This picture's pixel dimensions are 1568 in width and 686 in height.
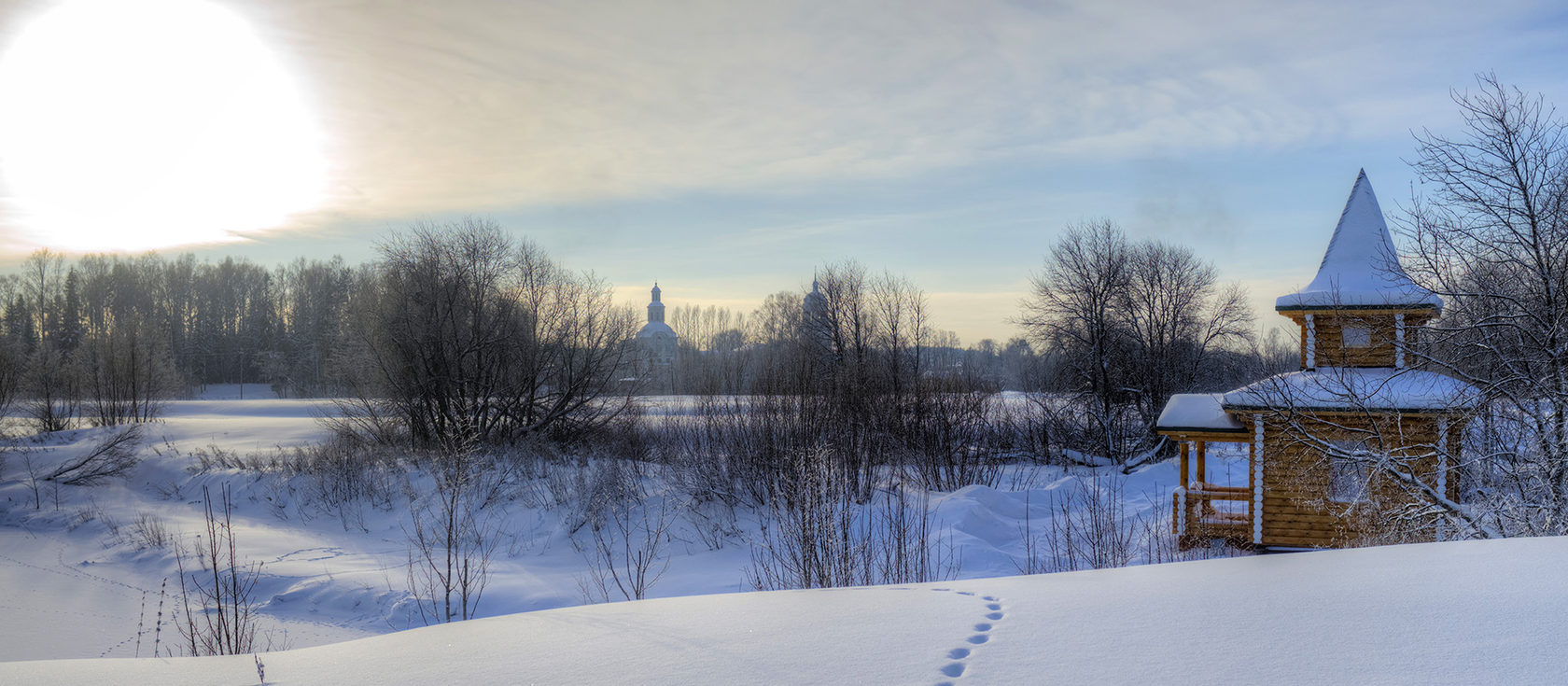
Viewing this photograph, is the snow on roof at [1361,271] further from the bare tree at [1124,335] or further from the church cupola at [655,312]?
the church cupola at [655,312]

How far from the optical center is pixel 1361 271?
1297 cm

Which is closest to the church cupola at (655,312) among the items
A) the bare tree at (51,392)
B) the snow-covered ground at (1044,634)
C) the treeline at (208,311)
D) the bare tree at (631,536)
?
the treeline at (208,311)

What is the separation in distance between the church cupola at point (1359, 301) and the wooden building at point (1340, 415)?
18mm

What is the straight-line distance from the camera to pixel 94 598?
12.6m

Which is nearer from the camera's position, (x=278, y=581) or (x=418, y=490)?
(x=278, y=581)

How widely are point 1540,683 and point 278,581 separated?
15358mm

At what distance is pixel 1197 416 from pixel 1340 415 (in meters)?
2.11

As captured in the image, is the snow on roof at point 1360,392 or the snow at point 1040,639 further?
the snow on roof at point 1360,392

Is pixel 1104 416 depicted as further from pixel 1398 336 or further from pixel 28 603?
pixel 28 603

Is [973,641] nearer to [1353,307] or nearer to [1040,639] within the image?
[1040,639]

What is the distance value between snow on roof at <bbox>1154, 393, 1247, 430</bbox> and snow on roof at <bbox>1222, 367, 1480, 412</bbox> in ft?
2.27

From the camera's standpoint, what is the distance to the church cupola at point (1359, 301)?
1222cm

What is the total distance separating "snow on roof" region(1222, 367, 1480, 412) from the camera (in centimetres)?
1127

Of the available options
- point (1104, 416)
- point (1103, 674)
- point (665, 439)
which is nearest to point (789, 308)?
point (1104, 416)
